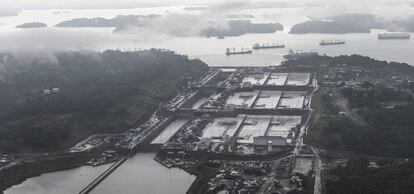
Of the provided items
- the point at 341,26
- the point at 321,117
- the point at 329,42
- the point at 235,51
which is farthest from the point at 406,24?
the point at 321,117

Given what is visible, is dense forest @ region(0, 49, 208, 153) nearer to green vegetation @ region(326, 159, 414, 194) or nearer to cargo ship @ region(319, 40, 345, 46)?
green vegetation @ region(326, 159, 414, 194)

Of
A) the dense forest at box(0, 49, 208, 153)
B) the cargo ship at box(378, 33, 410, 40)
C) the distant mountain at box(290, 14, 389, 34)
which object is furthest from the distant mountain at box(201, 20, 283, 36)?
the dense forest at box(0, 49, 208, 153)

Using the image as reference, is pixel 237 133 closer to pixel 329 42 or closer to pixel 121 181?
pixel 121 181

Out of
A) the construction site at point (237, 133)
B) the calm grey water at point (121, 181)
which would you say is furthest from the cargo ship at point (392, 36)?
the calm grey water at point (121, 181)

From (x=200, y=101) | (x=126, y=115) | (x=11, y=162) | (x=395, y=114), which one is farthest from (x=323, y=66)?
(x=11, y=162)

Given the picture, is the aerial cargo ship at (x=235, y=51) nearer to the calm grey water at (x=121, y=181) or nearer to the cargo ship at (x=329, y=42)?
the cargo ship at (x=329, y=42)

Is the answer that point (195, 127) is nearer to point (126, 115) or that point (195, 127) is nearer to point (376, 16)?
point (126, 115)

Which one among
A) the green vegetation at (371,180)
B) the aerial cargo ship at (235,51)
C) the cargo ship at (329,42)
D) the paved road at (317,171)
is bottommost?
the paved road at (317,171)
